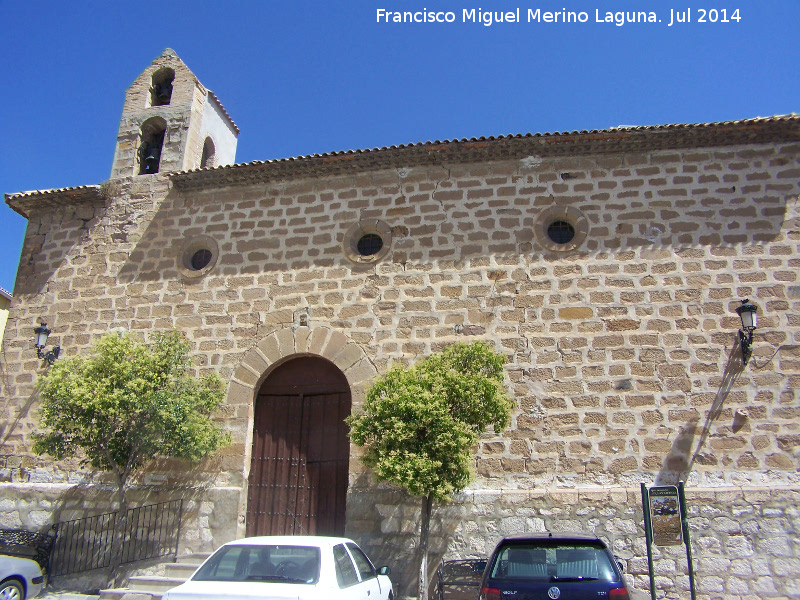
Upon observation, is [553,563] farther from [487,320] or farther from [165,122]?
[165,122]

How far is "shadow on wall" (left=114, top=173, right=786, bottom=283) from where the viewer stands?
10.1 metres

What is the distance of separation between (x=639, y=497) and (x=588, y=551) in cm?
367

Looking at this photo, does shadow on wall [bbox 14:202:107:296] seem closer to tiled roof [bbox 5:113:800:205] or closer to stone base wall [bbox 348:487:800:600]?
tiled roof [bbox 5:113:800:205]

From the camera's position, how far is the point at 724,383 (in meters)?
9.27

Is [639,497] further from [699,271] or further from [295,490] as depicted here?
[295,490]

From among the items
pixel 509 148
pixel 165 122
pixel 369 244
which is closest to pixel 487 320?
pixel 369 244

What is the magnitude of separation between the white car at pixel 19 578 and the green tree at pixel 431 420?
4724 millimetres

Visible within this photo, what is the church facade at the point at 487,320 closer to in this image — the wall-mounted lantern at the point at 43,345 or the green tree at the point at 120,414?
the wall-mounted lantern at the point at 43,345

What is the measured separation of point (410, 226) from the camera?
10922mm

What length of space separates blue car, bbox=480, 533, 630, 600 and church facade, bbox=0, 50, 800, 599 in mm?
3362

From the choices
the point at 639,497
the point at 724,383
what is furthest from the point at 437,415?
the point at 724,383

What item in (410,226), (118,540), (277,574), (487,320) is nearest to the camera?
(277,574)

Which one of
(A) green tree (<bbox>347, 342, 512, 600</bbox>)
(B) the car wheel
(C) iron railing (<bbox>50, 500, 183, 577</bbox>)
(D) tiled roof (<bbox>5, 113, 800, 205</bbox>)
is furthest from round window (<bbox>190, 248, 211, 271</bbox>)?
(B) the car wheel

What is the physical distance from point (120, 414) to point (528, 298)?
6.32m
